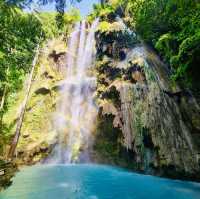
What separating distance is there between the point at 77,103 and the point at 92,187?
478 inches

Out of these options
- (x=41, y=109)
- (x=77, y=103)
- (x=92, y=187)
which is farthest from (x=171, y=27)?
(x=41, y=109)

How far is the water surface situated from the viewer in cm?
1052

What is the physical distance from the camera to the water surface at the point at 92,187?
10523 mm

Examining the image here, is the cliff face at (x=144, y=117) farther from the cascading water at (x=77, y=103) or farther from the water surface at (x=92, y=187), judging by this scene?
the water surface at (x=92, y=187)

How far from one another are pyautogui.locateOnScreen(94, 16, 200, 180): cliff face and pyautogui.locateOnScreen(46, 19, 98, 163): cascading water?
124cm

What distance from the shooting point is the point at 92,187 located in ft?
39.7

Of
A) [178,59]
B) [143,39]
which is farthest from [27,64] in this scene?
[143,39]

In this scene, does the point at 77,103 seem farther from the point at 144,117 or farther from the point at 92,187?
the point at 92,187

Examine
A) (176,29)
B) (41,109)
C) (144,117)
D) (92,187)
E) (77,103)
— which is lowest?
(92,187)

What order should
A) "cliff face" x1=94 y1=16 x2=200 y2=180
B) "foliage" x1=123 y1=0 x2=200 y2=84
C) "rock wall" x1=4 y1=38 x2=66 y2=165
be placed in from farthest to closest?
"rock wall" x1=4 y1=38 x2=66 y2=165
"cliff face" x1=94 y1=16 x2=200 y2=180
"foliage" x1=123 y1=0 x2=200 y2=84

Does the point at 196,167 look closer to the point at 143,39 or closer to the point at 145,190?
the point at 145,190

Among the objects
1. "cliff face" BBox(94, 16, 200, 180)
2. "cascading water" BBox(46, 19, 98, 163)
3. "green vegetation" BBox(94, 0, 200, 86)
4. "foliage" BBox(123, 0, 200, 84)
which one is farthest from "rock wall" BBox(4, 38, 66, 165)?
"foliage" BBox(123, 0, 200, 84)

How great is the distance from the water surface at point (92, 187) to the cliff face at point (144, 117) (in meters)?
1.45

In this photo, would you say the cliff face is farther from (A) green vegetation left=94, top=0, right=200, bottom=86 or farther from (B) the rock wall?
Result: (B) the rock wall
